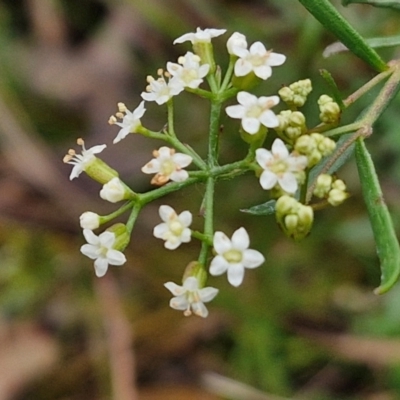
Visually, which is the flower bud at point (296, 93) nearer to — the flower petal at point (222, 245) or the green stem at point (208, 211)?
the green stem at point (208, 211)

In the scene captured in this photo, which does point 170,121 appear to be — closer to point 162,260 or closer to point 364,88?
point 364,88

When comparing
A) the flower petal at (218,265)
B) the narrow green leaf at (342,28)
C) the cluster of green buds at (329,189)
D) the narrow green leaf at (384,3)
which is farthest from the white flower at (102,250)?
the narrow green leaf at (384,3)

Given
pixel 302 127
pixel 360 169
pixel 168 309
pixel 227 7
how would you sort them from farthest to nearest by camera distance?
Result: pixel 227 7 → pixel 168 309 → pixel 360 169 → pixel 302 127

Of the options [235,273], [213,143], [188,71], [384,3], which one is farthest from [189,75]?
[384,3]

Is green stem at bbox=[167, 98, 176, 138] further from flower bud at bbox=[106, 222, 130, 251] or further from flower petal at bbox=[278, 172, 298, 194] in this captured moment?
flower petal at bbox=[278, 172, 298, 194]

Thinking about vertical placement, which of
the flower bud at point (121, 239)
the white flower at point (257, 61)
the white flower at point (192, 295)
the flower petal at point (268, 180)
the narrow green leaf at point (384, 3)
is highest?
the narrow green leaf at point (384, 3)

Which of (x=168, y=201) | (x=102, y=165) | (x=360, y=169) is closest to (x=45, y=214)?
(x=168, y=201)

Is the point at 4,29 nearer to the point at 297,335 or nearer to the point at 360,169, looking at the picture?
the point at 297,335
